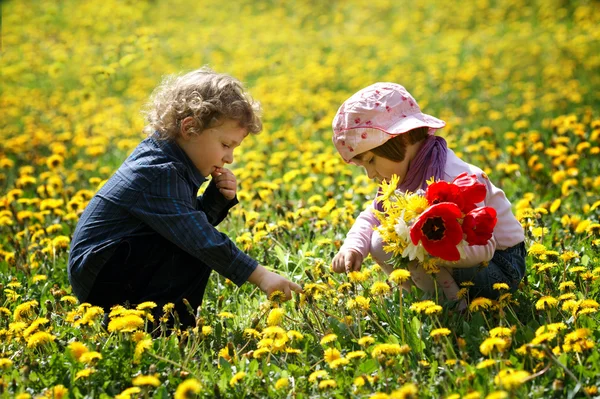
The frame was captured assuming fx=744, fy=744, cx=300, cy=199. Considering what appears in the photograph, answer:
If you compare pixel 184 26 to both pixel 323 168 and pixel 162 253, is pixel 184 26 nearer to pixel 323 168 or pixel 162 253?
pixel 323 168

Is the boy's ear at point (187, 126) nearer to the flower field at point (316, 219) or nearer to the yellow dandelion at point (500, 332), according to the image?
the flower field at point (316, 219)

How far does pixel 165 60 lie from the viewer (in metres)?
10.8

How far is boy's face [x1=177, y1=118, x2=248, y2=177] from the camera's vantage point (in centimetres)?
303

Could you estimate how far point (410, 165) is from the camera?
117 inches

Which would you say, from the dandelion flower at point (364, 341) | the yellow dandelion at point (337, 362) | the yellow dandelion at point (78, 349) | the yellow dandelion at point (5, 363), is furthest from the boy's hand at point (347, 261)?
the yellow dandelion at point (5, 363)

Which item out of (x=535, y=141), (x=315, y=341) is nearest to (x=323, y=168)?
(x=535, y=141)

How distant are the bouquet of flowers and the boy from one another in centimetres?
51

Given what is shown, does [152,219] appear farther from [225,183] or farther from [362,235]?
[362,235]

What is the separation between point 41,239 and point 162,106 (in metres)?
1.48

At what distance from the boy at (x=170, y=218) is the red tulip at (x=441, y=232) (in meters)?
0.59

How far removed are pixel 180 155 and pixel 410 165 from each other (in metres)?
0.93

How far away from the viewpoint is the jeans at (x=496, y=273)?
2807 mm

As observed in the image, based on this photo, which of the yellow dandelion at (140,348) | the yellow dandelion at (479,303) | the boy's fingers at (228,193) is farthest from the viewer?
the boy's fingers at (228,193)

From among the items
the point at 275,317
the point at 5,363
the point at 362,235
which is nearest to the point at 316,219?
the point at 362,235
